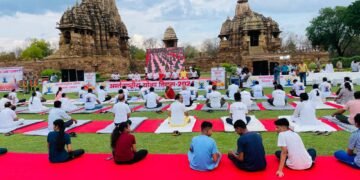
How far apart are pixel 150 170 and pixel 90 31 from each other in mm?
42062

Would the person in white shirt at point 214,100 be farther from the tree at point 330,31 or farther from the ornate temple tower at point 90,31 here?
the tree at point 330,31

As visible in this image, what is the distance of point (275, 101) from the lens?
1358 centimetres

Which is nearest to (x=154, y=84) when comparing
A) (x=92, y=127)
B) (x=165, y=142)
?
(x=92, y=127)

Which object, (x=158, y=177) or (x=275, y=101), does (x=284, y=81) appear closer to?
(x=275, y=101)

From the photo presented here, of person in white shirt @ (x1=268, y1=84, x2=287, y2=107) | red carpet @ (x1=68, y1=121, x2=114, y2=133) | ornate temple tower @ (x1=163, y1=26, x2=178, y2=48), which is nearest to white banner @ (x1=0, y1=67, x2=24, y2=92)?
red carpet @ (x1=68, y1=121, x2=114, y2=133)

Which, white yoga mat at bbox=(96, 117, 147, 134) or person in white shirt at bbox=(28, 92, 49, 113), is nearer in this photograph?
white yoga mat at bbox=(96, 117, 147, 134)

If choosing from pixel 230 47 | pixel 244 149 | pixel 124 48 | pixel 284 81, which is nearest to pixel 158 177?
pixel 244 149

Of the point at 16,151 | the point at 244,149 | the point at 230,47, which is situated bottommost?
the point at 16,151

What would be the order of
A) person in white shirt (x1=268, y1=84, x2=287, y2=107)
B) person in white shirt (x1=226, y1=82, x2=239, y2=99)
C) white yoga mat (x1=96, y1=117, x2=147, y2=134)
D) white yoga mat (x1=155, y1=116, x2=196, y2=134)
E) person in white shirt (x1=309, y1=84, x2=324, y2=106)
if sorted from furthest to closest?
person in white shirt (x1=226, y1=82, x2=239, y2=99) < person in white shirt (x1=268, y1=84, x2=287, y2=107) < person in white shirt (x1=309, y1=84, x2=324, y2=106) < white yoga mat (x1=96, y1=117, x2=147, y2=134) < white yoga mat (x1=155, y1=116, x2=196, y2=134)

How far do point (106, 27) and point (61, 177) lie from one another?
4534 cm

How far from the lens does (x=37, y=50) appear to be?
68688 millimetres

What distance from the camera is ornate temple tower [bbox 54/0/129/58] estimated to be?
138 feet

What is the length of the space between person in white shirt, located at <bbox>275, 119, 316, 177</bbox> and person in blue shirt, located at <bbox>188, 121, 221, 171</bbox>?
1164mm

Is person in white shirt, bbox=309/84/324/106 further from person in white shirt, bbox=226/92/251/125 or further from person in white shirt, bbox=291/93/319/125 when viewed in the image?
person in white shirt, bbox=226/92/251/125
